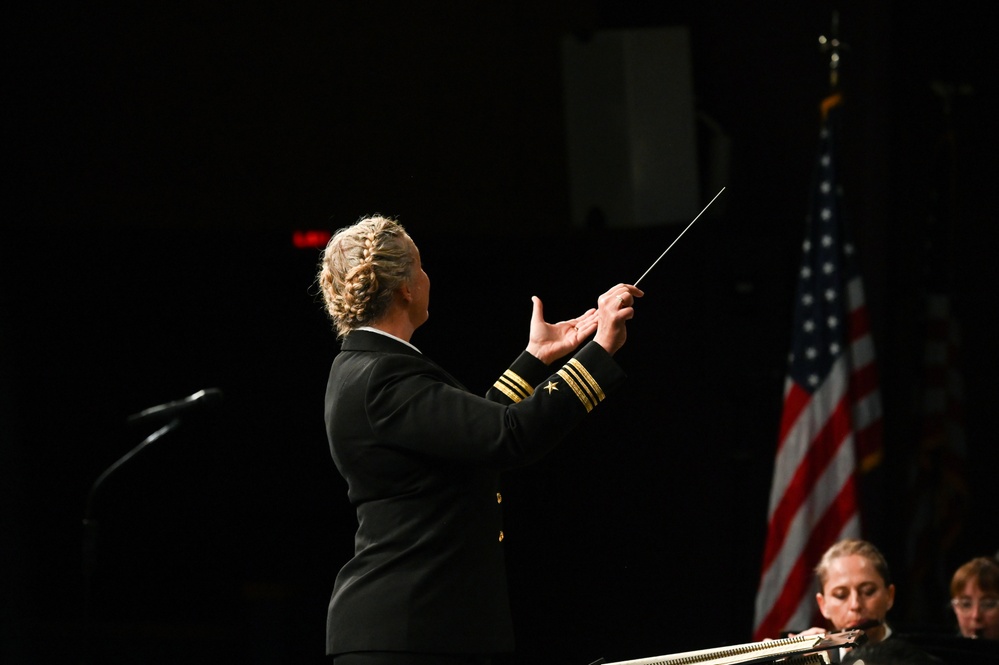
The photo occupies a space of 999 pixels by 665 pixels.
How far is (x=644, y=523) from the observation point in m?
4.30

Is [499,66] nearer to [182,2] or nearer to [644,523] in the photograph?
[182,2]

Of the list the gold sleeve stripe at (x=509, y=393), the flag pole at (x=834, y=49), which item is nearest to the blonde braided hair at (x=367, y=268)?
the gold sleeve stripe at (x=509, y=393)

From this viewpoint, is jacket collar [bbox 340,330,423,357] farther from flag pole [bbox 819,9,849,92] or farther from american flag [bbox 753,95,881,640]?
flag pole [bbox 819,9,849,92]

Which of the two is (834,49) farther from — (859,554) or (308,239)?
(859,554)

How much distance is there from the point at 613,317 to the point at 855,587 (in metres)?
1.27

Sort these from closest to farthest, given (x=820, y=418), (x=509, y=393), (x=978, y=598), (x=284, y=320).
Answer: (x=509, y=393)
(x=978, y=598)
(x=820, y=418)
(x=284, y=320)

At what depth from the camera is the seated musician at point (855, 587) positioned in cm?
287

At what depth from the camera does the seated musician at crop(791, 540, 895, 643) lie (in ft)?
9.41

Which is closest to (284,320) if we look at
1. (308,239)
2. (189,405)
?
(308,239)

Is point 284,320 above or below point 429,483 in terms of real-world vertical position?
above

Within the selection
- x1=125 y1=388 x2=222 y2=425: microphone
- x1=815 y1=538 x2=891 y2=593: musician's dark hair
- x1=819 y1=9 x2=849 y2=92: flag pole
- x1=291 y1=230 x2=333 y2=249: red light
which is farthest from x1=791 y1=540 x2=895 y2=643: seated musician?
x1=291 y1=230 x2=333 y2=249: red light

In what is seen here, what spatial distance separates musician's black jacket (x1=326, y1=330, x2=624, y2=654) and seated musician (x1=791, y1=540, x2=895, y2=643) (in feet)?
3.96

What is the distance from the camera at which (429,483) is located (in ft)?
6.29

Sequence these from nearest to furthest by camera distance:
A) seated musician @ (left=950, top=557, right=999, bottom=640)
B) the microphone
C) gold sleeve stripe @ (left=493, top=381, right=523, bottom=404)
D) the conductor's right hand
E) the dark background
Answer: the conductor's right hand
gold sleeve stripe @ (left=493, top=381, right=523, bottom=404)
seated musician @ (left=950, top=557, right=999, bottom=640)
the microphone
the dark background
